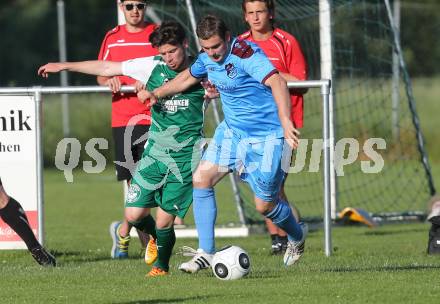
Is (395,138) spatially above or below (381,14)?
below

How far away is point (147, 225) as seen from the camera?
9.41 meters

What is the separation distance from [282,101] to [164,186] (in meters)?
1.28

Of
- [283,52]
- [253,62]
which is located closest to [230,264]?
[253,62]

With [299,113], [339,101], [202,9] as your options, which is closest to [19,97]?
[299,113]

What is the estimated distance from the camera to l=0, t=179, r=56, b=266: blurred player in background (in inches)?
369

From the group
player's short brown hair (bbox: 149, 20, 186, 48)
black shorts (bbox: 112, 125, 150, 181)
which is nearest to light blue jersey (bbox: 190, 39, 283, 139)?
player's short brown hair (bbox: 149, 20, 186, 48)

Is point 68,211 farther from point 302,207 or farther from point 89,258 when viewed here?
point 89,258

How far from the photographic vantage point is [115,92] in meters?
9.82

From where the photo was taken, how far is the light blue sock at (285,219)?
8.79 meters

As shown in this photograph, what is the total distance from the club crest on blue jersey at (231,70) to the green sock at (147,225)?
154cm

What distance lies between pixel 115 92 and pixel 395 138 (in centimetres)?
1158

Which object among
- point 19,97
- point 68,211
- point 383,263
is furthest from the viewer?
point 68,211

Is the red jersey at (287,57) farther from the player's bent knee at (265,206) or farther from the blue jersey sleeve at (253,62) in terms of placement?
the blue jersey sleeve at (253,62)

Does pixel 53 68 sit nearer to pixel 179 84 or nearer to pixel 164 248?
pixel 179 84
